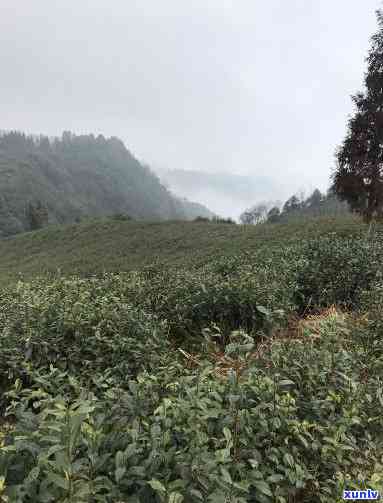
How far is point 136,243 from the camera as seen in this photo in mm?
24516

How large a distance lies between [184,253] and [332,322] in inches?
607

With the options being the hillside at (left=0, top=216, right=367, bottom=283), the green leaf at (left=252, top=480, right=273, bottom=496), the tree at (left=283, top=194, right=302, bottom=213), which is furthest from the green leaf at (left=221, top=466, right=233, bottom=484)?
the tree at (left=283, top=194, right=302, bottom=213)

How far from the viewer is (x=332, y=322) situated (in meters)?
3.73

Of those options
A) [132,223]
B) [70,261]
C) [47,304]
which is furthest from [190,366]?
[132,223]

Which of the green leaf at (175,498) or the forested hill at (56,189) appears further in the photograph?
the forested hill at (56,189)

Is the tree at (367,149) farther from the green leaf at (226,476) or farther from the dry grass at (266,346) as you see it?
the green leaf at (226,476)

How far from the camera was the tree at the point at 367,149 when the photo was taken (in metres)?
9.21

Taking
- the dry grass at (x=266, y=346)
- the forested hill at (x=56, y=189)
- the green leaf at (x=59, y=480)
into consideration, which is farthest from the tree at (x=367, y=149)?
Result: the forested hill at (x=56, y=189)

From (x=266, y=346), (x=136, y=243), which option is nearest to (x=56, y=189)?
(x=136, y=243)

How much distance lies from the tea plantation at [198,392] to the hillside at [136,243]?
8.74 metres

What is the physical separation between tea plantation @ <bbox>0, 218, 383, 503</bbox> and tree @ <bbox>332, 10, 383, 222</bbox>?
386 cm

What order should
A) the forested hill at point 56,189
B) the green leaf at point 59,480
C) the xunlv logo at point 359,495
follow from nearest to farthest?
the green leaf at point 59,480, the xunlv logo at point 359,495, the forested hill at point 56,189

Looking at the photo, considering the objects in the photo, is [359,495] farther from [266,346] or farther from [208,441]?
[266,346]

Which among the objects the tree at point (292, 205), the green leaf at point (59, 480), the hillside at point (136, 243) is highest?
the tree at point (292, 205)
